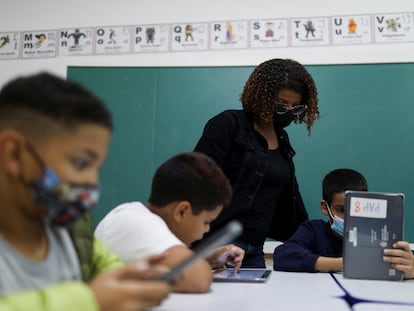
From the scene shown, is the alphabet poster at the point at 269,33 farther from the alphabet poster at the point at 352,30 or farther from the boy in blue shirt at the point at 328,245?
the boy in blue shirt at the point at 328,245

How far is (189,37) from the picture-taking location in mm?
2377

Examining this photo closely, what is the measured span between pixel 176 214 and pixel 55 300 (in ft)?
2.02

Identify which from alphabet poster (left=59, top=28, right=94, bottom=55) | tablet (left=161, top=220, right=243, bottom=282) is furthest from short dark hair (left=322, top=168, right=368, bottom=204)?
alphabet poster (left=59, top=28, right=94, bottom=55)

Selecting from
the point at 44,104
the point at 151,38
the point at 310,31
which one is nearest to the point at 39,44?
the point at 151,38

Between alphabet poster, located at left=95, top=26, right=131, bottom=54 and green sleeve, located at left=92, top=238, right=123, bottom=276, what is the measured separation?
1.82m

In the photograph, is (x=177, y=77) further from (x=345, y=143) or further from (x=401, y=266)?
(x=401, y=266)

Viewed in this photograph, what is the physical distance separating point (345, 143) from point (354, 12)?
29.3 inches

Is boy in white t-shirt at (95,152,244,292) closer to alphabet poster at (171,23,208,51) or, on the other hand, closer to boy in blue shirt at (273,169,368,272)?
boy in blue shirt at (273,169,368,272)

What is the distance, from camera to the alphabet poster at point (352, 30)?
2.22 meters

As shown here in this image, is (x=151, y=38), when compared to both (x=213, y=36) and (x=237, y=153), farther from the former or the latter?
(x=237, y=153)

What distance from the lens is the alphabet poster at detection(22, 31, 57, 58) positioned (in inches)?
100.0

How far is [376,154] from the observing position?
6.99 ft

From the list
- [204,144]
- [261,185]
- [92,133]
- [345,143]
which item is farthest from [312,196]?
[92,133]

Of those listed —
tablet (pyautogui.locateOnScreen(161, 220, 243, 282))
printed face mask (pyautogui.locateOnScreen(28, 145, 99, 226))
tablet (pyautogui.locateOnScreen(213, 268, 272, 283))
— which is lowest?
tablet (pyautogui.locateOnScreen(213, 268, 272, 283))
